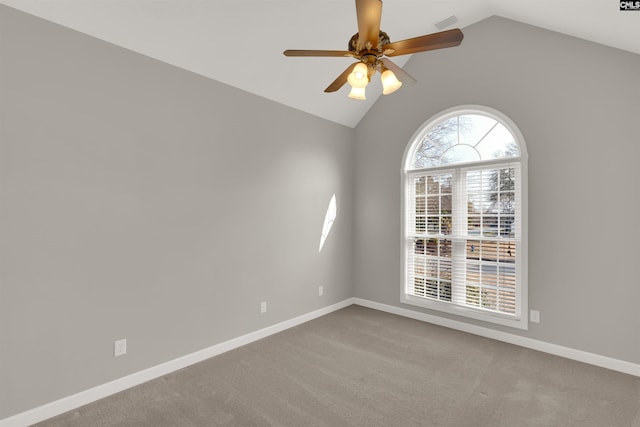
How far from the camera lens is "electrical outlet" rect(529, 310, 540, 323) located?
312cm

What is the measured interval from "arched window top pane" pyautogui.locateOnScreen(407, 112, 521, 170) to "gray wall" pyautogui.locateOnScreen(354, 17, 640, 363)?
0.17 meters

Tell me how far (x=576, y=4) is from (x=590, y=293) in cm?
247

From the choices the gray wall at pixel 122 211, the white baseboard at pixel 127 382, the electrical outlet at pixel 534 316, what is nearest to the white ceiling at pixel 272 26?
the gray wall at pixel 122 211

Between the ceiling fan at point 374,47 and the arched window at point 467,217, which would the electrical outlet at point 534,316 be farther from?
the ceiling fan at point 374,47

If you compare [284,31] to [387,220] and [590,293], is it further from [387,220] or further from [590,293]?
[590,293]

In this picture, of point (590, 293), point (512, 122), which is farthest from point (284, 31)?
point (590, 293)

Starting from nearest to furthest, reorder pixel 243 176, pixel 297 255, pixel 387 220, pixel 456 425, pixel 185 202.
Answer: pixel 456 425 → pixel 185 202 → pixel 243 176 → pixel 297 255 → pixel 387 220

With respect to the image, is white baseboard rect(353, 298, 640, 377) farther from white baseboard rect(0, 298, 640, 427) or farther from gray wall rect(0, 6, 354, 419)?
gray wall rect(0, 6, 354, 419)

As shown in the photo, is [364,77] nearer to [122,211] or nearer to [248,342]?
[122,211]

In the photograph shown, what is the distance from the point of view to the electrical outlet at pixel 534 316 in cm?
312

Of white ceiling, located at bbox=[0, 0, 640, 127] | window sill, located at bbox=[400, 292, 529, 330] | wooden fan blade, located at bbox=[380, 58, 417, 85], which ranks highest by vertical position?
white ceiling, located at bbox=[0, 0, 640, 127]

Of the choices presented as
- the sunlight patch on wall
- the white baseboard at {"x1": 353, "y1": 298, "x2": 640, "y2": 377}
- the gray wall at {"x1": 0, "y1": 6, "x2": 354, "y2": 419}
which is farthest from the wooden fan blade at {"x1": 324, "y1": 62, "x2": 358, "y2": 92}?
the white baseboard at {"x1": 353, "y1": 298, "x2": 640, "y2": 377}

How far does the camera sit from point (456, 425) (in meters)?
2.03

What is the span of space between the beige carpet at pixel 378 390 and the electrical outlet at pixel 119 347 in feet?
1.01
